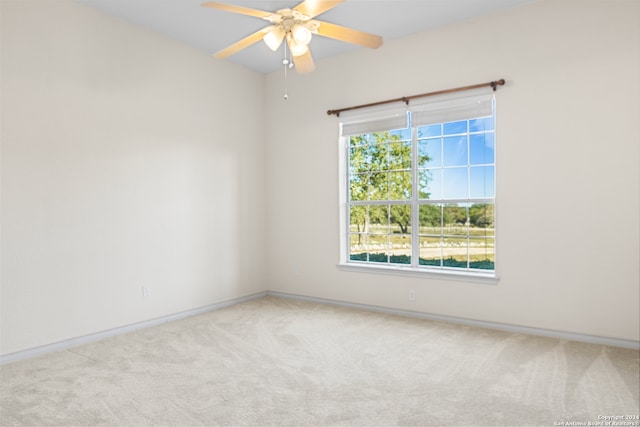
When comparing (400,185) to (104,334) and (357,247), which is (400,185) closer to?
(357,247)

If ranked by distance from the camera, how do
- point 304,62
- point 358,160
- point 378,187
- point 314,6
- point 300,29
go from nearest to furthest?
point 314,6, point 300,29, point 304,62, point 378,187, point 358,160

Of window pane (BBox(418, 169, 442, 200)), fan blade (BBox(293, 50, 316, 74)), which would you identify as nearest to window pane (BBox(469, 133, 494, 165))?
window pane (BBox(418, 169, 442, 200))

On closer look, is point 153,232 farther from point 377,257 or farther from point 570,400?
point 570,400

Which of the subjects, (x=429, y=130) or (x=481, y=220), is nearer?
(x=481, y=220)

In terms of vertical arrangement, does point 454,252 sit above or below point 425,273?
above

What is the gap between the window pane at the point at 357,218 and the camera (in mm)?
4723

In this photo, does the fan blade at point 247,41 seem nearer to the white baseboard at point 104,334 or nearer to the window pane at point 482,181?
the window pane at point 482,181

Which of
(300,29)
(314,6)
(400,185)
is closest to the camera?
(314,6)

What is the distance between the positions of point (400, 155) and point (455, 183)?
26.5 inches

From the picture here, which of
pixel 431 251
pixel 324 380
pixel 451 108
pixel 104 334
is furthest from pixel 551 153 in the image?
pixel 104 334

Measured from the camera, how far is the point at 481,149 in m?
3.95

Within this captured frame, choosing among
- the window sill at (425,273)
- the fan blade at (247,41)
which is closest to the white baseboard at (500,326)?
the window sill at (425,273)

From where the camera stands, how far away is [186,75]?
436 centimetres

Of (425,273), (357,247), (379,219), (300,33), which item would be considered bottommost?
(425,273)
